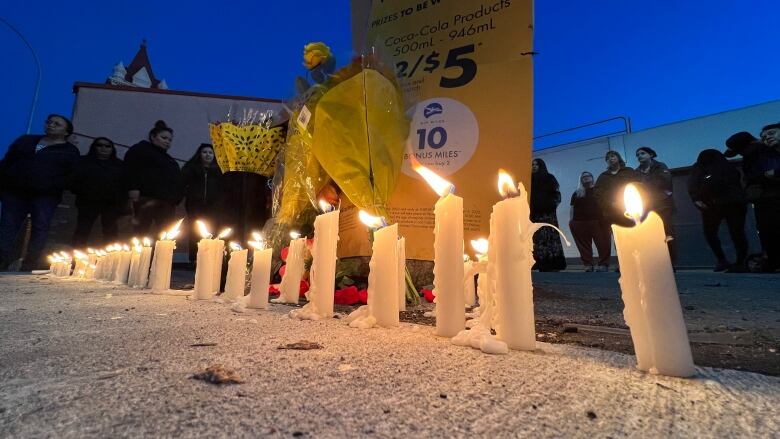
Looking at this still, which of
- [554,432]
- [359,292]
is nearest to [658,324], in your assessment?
[554,432]

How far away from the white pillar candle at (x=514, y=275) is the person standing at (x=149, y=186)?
4.92 metres

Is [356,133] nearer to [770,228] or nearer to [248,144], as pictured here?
[248,144]

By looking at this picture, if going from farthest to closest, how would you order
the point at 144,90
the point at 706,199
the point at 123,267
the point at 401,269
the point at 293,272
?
the point at 144,90
the point at 706,199
the point at 123,267
the point at 293,272
the point at 401,269

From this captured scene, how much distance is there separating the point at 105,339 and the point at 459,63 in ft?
5.72

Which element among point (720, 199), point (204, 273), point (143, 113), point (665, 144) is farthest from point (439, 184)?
point (143, 113)

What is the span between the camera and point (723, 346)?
92 centimetres

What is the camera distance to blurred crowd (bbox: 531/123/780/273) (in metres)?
3.89

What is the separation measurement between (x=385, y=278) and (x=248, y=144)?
167cm

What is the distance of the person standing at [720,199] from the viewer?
411cm

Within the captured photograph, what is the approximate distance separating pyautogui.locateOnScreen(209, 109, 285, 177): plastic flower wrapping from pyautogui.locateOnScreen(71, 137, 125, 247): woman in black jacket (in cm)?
346

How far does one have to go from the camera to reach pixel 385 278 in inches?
41.2

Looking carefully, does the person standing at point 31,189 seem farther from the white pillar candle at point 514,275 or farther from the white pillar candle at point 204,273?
the white pillar candle at point 514,275

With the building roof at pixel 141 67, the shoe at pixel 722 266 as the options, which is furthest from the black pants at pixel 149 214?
the building roof at pixel 141 67

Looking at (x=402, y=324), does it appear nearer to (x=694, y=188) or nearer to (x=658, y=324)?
(x=658, y=324)
